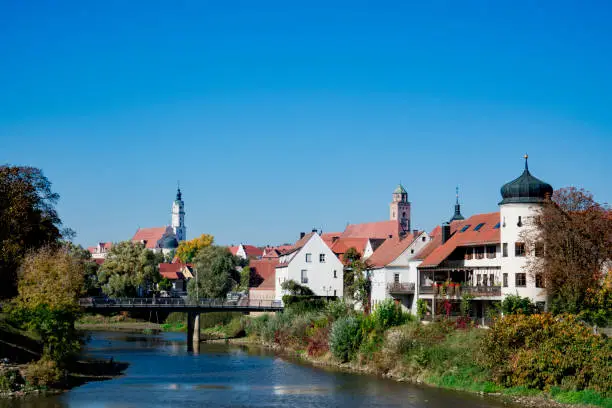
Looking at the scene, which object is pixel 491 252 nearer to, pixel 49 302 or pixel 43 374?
pixel 49 302

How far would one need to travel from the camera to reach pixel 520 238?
60031 mm

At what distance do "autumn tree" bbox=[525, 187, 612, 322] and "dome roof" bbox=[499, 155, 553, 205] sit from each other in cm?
211

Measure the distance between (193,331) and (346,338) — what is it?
→ 95.5 feet

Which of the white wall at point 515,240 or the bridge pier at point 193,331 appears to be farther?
the bridge pier at point 193,331

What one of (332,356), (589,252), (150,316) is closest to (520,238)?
(589,252)

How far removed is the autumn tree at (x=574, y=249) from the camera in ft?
177

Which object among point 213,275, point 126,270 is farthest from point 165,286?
point 213,275

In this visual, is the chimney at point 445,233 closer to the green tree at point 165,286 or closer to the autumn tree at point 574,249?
the autumn tree at point 574,249

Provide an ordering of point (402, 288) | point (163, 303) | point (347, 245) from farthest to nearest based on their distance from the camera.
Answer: point (347, 245)
point (163, 303)
point (402, 288)

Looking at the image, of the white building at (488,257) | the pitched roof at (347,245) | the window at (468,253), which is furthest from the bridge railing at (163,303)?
the window at (468,253)

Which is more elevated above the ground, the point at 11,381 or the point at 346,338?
the point at 346,338

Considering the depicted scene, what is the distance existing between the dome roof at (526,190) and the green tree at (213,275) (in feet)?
184

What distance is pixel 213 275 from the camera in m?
111

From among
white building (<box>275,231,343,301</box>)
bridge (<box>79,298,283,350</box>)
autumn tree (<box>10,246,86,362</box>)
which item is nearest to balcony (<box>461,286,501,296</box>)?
bridge (<box>79,298,283,350</box>)
